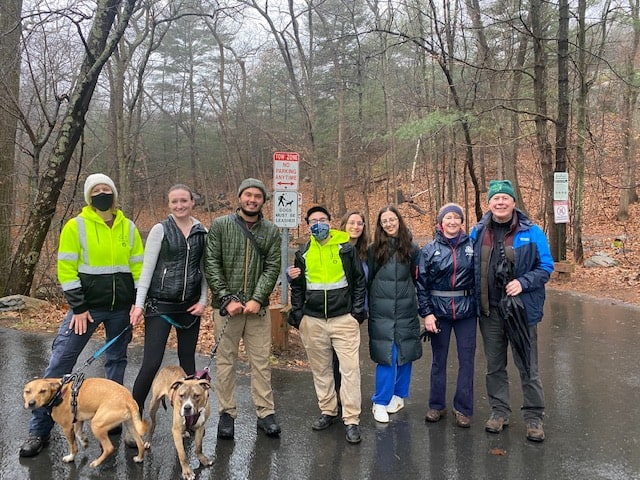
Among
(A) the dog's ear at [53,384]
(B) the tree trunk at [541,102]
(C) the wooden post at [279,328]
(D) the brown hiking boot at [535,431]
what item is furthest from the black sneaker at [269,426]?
(B) the tree trunk at [541,102]

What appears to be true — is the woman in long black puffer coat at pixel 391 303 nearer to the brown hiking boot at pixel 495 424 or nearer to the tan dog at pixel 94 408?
the brown hiking boot at pixel 495 424

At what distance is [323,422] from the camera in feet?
13.8

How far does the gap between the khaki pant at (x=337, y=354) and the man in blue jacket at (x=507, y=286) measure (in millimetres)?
1134

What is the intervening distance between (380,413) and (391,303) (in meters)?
0.98

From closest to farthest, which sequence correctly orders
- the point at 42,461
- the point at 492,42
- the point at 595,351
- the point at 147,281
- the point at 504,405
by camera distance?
the point at 42,461, the point at 147,281, the point at 504,405, the point at 595,351, the point at 492,42

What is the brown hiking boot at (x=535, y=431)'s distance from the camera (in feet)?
13.0

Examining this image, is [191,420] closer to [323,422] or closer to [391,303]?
[323,422]

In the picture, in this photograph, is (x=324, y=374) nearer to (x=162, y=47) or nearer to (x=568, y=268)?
(x=568, y=268)

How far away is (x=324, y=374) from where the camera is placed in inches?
166

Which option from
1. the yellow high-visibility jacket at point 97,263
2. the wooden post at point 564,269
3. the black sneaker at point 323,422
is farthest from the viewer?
the wooden post at point 564,269

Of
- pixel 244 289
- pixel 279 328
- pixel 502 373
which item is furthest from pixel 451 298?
pixel 279 328

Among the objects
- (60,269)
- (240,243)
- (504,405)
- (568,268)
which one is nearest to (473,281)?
(504,405)

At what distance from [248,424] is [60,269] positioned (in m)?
2.00

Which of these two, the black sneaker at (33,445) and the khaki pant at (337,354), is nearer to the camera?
the black sneaker at (33,445)
